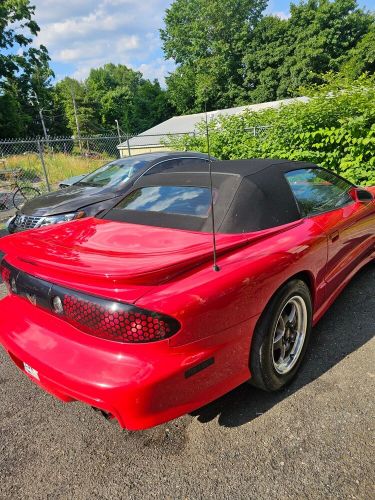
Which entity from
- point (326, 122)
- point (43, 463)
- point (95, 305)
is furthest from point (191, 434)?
point (326, 122)

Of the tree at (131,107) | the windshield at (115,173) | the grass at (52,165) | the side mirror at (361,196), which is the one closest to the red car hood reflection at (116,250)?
the side mirror at (361,196)

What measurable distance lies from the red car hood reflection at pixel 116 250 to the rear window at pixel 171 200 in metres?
0.27

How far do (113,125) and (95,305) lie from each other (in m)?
70.5

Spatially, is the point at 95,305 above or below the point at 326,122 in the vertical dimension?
below

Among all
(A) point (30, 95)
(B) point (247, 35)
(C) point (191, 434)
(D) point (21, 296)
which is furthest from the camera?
(B) point (247, 35)

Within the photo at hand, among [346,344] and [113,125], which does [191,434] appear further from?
[113,125]

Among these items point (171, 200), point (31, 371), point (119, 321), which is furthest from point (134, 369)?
point (171, 200)

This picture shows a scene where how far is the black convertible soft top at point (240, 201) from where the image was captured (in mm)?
2391

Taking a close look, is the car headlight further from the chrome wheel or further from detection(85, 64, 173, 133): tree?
detection(85, 64, 173, 133): tree

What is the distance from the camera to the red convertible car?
1.70 meters

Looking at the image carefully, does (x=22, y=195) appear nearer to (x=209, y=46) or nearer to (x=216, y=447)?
(x=216, y=447)

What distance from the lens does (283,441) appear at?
201cm

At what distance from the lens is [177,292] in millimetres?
1757

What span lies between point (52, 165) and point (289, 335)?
43.1 feet
